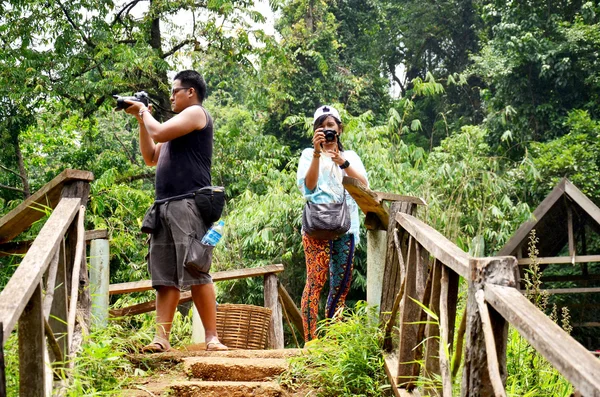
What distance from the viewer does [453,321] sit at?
255 cm

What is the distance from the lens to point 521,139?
17734 millimetres

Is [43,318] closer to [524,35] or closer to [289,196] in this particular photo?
[289,196]

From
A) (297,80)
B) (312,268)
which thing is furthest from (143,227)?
(297,80)

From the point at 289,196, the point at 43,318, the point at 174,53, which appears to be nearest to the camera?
the point at 43,318

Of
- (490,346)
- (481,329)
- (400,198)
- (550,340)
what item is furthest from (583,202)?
(550,340)

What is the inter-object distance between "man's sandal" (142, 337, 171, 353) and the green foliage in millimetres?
721

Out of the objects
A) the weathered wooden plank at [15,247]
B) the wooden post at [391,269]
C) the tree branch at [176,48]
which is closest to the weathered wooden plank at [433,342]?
the wooden post at [391,269]

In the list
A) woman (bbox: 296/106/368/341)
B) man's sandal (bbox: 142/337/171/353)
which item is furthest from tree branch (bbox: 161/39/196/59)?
man's sandal (bbox: 142/337/171/353)

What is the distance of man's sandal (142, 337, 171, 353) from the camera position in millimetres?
3930

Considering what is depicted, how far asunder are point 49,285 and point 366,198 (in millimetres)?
1739

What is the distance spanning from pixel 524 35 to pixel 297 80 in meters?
6.08

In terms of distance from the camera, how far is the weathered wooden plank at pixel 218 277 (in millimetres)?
5004

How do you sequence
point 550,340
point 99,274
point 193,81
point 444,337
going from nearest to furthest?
point 550,340 < point 444,337 < point 193,81 < point 99,274

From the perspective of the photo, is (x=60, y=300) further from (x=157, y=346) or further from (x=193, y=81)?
(x=193, y=81)
